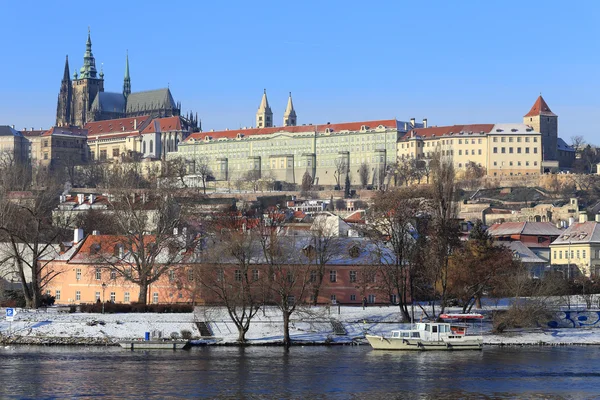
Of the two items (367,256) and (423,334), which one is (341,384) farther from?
(367,256)

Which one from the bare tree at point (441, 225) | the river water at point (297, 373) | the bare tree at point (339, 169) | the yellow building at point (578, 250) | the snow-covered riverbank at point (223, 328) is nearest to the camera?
the river water at point (297, 373)

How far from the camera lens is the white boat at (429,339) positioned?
5075 centimetres

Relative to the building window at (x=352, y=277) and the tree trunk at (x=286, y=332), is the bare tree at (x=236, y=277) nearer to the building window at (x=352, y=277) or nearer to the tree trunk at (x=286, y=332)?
the tree trunk at (x=286, y=332)

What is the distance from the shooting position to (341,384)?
4022 centimetres

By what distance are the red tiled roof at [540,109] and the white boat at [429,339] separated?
436ft

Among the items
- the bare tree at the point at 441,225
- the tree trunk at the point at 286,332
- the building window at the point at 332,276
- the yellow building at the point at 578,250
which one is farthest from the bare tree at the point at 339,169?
the tree trunk at the point at 286,332

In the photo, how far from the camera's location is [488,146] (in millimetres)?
178875

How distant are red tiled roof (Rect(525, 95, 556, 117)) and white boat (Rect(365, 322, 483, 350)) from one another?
13287 cm

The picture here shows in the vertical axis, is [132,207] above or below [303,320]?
above

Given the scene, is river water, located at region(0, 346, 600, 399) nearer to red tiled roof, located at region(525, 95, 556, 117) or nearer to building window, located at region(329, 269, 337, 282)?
building window, located at region(329, 269, 337, 282)

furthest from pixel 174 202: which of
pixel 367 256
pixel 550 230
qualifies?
pixel 550 230

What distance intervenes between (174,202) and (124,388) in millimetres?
24274

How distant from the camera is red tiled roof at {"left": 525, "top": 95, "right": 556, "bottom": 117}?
594ft

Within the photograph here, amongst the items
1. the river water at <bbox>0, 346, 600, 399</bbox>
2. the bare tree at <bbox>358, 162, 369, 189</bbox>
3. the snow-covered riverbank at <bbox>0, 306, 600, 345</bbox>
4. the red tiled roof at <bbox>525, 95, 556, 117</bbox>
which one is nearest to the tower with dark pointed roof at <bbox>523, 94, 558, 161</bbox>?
the red tiled roof at <bbox>525, 95, 556, 117</bbox>
